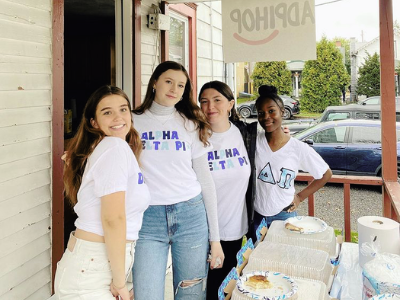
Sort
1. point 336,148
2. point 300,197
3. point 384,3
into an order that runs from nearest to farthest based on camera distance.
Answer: point 300,197 < point 384,3 < point 336,148

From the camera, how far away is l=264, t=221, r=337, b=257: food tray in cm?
147

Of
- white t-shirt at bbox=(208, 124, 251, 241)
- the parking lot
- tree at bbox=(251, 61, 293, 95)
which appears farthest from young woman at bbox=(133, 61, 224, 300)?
tree at bbox=(251, 61, 293, 95)

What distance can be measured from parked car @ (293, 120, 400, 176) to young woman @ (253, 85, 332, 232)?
4578 millimetres

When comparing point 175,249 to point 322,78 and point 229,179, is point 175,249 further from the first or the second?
point 322,78

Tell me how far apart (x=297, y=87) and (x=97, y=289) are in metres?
20.2

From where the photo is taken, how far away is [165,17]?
295 centimetres

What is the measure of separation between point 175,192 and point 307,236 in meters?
0.59

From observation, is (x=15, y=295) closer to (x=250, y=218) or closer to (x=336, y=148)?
(x=250, y=218)

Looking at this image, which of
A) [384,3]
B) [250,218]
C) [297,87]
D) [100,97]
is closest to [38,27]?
[100,97]

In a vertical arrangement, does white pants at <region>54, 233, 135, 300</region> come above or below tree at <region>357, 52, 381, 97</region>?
below

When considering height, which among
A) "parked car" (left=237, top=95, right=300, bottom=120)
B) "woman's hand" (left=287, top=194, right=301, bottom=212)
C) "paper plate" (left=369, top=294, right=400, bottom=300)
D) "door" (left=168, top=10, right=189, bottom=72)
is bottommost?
"paper plate" (left=369, top=294, right=400, bottom=300)

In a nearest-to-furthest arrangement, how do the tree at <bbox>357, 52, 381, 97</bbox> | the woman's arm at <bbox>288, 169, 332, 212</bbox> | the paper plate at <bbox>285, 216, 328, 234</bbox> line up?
1. the paper plate at <bbox>285, 216, 328, 234</bbox>
2. the woman's arm at <bbox>288, 169, 332, 212</bbox>
3. the tree at <bbox>357, 52, 381, 97</bbox>

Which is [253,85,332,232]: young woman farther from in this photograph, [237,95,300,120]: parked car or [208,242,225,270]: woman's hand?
[237,95,300,120]: parked car

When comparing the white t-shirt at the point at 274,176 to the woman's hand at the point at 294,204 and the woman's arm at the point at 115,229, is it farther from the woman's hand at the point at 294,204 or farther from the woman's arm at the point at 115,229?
the woman's arm at the point at 115,229
